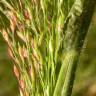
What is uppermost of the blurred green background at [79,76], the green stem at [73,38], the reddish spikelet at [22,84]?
the green stem at [73,38]

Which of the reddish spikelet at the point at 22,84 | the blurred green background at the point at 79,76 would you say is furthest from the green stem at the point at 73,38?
the blurred green background at the point at 79,76

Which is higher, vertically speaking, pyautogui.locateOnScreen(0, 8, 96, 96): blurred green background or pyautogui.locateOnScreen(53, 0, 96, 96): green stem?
pyautogui.locateOnScreen(53, 0, 96, 96): green stem

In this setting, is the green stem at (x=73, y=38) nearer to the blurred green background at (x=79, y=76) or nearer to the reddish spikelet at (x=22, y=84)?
the reddish spikelet at (x=22, y=84)

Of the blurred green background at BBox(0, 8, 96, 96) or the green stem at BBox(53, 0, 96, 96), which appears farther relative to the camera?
the blurred green background at BBox(0, 8, 96, 96)

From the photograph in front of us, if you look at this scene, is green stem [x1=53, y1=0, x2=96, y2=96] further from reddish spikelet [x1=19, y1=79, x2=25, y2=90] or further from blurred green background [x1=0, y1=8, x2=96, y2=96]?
blurred green background [x1=0, y1=8, x2=96, y2=96]

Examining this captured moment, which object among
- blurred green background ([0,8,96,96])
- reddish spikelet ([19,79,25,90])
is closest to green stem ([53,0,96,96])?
reddish spikelet ([19,79,25,90])

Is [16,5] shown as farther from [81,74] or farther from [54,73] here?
[81,74]

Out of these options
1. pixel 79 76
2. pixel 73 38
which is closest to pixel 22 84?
pixel 73 38

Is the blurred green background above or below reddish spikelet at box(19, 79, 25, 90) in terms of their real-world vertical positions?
below

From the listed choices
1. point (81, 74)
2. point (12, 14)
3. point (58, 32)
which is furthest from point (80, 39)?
point (81, 74)

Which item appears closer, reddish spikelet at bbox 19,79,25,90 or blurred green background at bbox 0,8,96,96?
reddish spikelet at bbox 19,79,25,90

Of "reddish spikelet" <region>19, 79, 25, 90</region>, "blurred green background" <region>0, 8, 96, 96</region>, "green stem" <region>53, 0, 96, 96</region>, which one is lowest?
"blurred green background" <region>0, 8, 96, 96</region>
